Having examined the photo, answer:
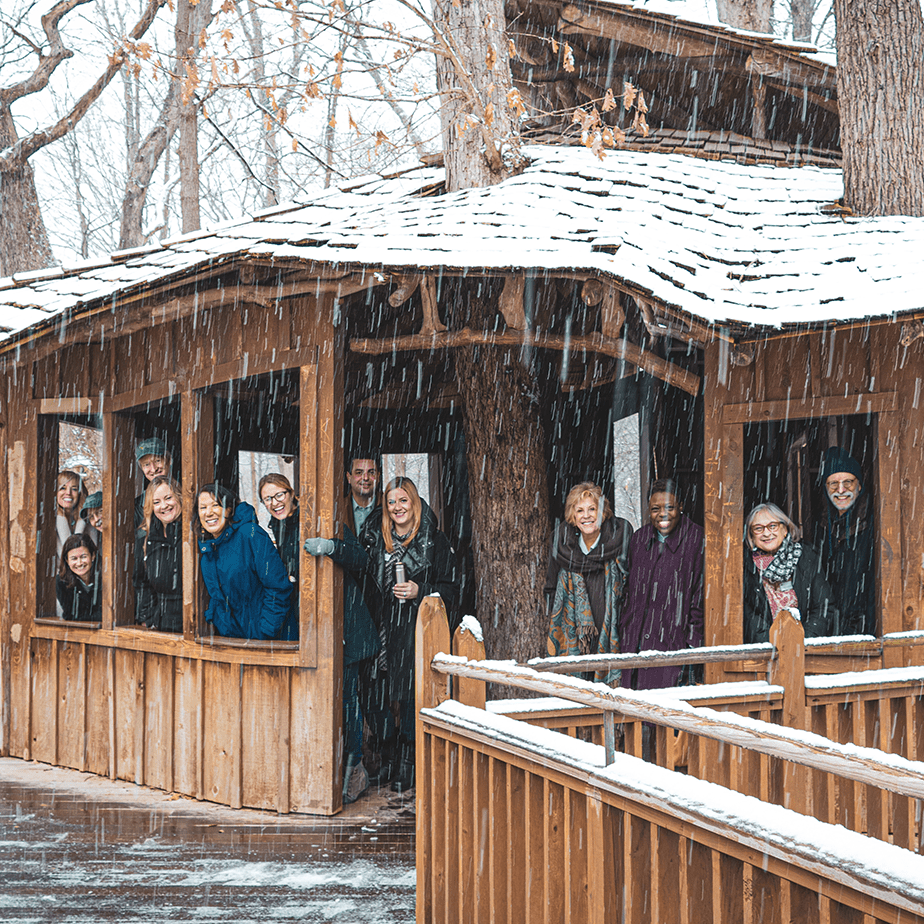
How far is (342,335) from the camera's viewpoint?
5844mm

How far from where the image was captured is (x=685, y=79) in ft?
27.6

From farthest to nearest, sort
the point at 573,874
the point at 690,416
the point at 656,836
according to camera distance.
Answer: the point at 690,416 < the point at 573,874 < the point at 656,836

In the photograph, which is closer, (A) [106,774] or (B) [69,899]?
(B) [69,899]

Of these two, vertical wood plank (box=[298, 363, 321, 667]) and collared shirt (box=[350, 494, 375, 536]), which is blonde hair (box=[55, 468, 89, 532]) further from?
vertical wood plank (box=[298, 363, 321, 667])

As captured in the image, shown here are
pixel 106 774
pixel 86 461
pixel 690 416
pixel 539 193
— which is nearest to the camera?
pixel 539 193

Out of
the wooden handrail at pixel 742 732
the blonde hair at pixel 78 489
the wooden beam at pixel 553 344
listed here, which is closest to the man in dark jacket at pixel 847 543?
the wooden beam at pixel 553 344

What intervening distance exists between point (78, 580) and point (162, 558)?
132cm

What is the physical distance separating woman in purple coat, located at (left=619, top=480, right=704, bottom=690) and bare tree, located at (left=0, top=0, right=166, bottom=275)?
11.8 metres

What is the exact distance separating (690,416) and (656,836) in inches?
248

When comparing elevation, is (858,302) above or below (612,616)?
above

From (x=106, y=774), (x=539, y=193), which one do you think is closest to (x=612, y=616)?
(x=539, y=193)

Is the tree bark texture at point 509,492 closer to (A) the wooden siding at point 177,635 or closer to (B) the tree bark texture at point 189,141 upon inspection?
(A) the wooden siding at point 177,635

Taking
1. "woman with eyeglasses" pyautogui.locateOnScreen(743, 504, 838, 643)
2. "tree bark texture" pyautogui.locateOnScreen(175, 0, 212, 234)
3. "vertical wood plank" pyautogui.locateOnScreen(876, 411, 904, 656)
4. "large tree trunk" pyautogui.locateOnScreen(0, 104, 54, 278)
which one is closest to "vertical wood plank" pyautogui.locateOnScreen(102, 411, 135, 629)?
"woman with eyeglasses" pyautogui.locateOnScreen(743, 504, 838, 643)

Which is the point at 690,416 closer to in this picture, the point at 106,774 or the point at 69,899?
the point at 106,774
